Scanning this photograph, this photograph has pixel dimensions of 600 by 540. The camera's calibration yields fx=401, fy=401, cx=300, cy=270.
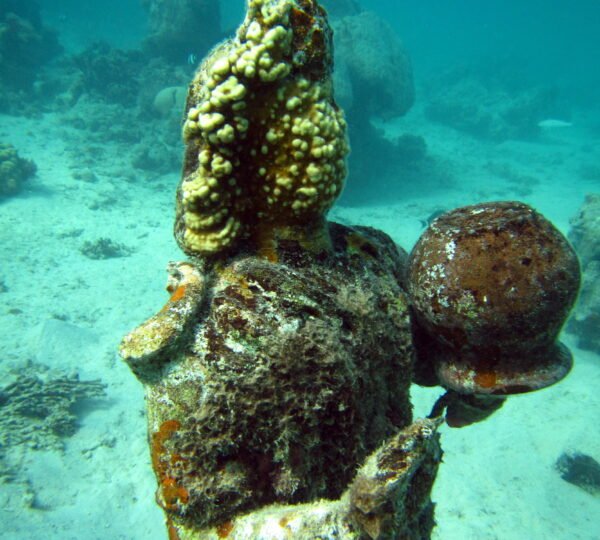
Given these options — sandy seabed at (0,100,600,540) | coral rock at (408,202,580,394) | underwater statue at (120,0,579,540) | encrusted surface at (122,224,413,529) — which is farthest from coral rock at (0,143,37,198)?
coral rock at (408,202,580,394)

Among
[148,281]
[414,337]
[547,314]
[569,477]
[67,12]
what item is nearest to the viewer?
[547,314]

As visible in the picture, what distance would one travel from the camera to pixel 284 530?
174 cm

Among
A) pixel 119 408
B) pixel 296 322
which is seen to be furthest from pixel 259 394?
pixel 119 408

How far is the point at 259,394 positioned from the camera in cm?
181

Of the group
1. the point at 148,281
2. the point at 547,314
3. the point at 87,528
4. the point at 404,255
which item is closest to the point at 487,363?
the point at 547,314

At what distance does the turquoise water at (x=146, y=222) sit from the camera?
21.6 ft

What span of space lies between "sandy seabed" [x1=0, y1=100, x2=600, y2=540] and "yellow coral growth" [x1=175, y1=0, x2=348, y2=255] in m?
6.01

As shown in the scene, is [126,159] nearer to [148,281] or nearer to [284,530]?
[148,281]

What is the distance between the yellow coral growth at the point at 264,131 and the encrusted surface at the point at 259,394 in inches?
10.9

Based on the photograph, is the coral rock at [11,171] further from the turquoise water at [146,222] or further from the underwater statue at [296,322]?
the underwater statue at [296,322]

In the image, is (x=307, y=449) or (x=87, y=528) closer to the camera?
(x=307, y=449)

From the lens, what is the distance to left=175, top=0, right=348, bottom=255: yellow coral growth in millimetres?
1812

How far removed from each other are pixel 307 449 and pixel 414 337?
1.08m

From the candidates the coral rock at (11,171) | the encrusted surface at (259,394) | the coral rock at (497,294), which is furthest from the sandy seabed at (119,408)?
the coral rock at (497,294)
